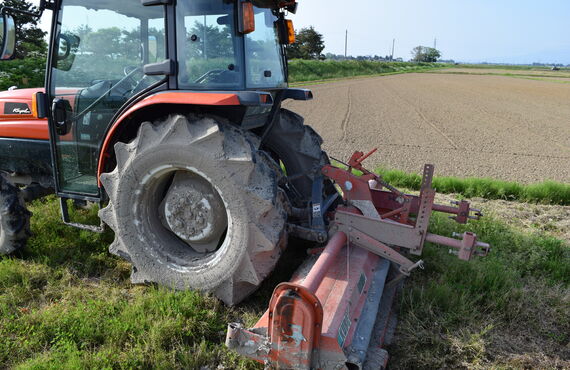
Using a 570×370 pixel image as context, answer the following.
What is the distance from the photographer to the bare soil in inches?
308

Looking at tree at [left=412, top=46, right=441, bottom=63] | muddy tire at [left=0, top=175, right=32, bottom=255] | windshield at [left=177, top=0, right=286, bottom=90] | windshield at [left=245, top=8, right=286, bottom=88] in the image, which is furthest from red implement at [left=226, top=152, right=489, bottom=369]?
tree at [left=412, top=46, right=441, bottom=63]

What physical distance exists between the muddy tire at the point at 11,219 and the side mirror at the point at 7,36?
1063mm

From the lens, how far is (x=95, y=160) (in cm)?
332

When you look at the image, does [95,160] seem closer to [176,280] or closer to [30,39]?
[176,280]

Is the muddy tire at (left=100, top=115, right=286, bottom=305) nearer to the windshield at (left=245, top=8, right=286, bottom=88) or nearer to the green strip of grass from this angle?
the windshield at (left=245, top=8, right=286, bottom=88)

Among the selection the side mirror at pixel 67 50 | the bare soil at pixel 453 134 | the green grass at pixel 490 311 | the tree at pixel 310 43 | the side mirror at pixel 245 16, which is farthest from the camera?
the tree at pixel 310 43

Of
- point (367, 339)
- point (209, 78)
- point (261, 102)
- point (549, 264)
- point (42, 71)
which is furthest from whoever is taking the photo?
point (42, 71)

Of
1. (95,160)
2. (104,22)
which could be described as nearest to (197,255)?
(95,160)

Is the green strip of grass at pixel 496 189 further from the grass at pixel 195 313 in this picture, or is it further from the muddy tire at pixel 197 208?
the muddy tire at pixel 197 208

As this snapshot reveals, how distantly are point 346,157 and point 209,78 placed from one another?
5.92m

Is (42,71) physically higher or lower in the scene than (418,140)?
higher

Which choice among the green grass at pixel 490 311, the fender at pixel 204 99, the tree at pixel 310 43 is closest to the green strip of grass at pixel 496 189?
the green grass at pixel 490 311

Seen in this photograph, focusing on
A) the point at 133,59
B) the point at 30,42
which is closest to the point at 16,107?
the point at 133,59

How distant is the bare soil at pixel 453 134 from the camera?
7828 mm
